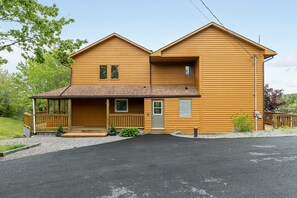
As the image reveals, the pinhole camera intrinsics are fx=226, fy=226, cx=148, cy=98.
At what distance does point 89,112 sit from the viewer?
718 inches

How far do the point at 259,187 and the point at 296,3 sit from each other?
64.3ft

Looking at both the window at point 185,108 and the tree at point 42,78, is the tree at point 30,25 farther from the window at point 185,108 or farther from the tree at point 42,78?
the tree at point 42,78

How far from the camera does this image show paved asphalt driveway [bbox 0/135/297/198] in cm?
504

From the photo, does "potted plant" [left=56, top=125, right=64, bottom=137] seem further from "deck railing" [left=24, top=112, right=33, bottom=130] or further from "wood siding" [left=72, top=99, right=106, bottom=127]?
"wood siding" [left=72, top=99, right=106, bottom=127]

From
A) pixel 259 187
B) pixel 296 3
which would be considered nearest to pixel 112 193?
pixel 259 187

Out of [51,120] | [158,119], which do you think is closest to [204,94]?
[158,119]

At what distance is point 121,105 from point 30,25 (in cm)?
968

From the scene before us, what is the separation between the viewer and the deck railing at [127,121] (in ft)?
53.9

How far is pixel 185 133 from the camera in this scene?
15.9 meters

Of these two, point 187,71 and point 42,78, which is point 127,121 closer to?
point 187,71

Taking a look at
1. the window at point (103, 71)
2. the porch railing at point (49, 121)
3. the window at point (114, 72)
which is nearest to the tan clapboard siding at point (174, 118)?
the window at point (114, 72)

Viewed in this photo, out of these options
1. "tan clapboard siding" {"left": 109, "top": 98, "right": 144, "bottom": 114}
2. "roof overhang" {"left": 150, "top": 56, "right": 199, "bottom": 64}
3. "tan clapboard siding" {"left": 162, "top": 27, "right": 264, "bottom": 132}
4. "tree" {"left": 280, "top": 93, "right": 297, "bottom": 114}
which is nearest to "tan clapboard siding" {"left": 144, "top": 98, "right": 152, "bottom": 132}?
"tan clapboard siding" {"left": 109, "top": 98, "right": 144, "bottom": 114}

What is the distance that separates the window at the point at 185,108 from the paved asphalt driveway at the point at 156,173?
6553 millimetres

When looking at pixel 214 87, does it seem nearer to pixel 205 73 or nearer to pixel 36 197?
pixel 205 73
